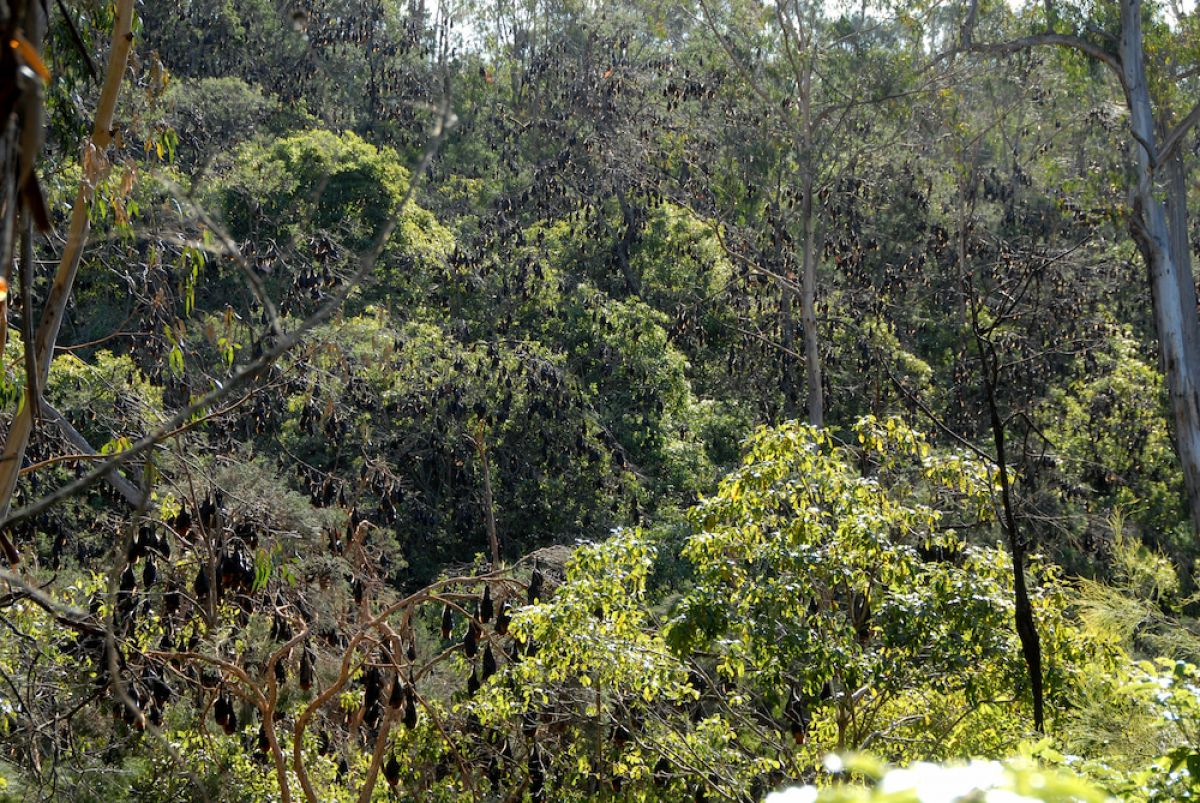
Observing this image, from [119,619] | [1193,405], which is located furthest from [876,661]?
[1193,405]

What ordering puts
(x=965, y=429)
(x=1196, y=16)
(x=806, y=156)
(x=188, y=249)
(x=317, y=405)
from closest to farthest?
(x=188, y=249)
(x=317, y=405)
(x=1196, y=16)
(x=806, y=156)
(x=965, y=429)

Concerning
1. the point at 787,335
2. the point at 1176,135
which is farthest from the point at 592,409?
the point at 1176,135

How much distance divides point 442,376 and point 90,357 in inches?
144

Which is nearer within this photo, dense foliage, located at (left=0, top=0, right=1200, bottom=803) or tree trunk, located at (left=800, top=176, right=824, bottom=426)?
dense foliage, located at (left=0, top=0, right=1200, bottom=803)

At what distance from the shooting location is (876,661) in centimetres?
648

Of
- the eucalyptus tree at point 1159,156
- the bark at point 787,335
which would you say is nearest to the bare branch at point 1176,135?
the eucalyptus tree at point 1159,156

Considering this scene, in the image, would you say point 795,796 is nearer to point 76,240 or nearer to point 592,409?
point 76,240

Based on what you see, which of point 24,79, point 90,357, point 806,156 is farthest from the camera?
point 806,156

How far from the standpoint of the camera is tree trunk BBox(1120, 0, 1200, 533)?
9.78 metres

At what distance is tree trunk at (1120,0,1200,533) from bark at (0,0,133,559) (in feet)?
25.2

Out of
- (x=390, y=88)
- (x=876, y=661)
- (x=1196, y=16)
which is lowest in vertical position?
(x=876, y=661)

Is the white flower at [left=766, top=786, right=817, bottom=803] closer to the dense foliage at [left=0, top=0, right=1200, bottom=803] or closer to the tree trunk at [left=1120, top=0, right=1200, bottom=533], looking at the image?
the dense foliage at [left=0, top=0, right=1200, bottom=803]

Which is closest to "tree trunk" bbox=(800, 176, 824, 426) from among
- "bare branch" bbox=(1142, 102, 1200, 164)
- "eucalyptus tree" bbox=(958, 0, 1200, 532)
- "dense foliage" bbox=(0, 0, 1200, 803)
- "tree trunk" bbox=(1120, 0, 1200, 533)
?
"dense foliage" bbox=(0, 0, 1200, 803)

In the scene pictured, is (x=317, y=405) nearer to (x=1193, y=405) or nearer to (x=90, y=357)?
(x=90, y=357)
